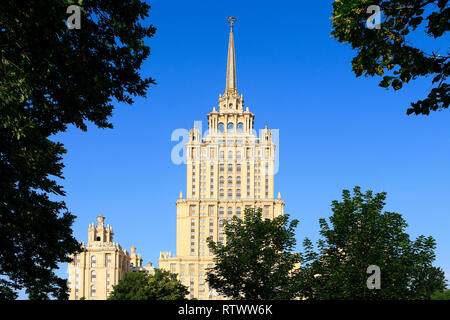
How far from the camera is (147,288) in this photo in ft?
332

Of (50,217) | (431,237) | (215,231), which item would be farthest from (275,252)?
(215,231)

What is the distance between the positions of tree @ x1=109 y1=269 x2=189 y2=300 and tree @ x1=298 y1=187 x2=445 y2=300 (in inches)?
2092

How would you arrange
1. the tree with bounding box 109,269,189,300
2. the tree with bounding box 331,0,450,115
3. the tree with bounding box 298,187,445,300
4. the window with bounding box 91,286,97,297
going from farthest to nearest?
the window with bounding box 91,286,97,297 → the tree with bounding box 109,269,189,300 → the tree with bounding box 298,187,445,300 → the tree with bounding box 331,0,450,115

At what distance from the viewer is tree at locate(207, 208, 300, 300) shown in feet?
185

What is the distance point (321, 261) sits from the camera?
50562 millimetres

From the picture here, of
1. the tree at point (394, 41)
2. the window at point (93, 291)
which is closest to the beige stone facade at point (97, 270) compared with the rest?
the window at point (93, 291)

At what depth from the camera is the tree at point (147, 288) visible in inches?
3959

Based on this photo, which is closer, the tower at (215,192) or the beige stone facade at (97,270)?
the beige stone facade at (97,270)

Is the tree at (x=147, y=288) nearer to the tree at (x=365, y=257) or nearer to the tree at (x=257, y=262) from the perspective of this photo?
the tree at (x=257, y=262)

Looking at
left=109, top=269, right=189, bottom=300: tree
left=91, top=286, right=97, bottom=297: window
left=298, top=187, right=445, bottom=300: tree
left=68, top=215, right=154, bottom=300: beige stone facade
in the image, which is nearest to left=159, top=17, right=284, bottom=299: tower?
left=68, top=215, right=154, bottom=300: beige stone facade

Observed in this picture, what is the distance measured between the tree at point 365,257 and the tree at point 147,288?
53.1 metres

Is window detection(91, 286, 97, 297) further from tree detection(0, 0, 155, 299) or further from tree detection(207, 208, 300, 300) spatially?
tree detection(0, 0, 155, 299)

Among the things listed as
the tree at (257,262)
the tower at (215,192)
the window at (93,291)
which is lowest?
the window at (93,291)
